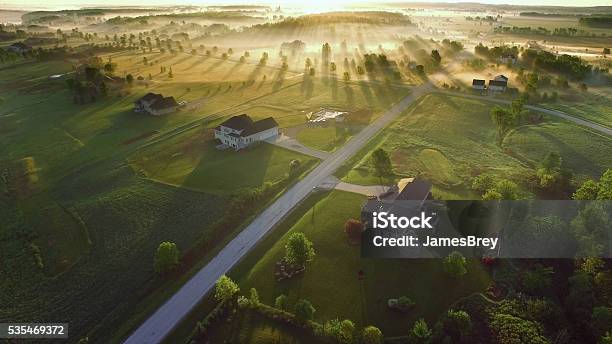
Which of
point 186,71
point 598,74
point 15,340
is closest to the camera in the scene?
point 15,340

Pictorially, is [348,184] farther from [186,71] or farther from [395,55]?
[395,55]

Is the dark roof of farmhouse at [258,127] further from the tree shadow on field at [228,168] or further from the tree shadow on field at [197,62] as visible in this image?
the tree shadow on field at [197,62]

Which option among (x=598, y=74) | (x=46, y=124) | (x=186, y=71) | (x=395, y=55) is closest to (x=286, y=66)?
(x=186, y=71)

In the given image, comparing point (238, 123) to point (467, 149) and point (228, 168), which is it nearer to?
point (228, 168)

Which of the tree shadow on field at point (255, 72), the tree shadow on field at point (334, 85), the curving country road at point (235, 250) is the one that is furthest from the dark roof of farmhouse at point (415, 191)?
the tree shadow on field at point (255, 72)

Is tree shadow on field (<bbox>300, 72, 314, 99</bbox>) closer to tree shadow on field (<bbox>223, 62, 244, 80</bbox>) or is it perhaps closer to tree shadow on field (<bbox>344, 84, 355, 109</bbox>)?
tree shadow on field (<bbox>344, 84, 355, 109</bbox>)
